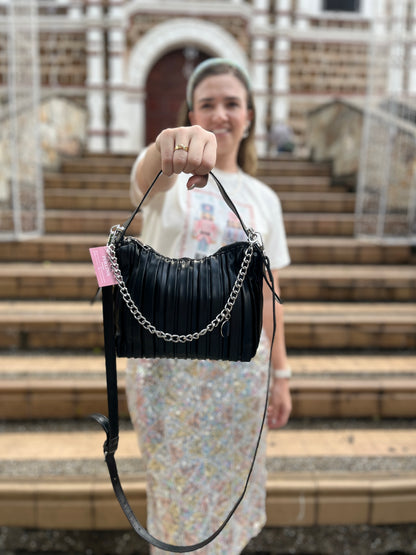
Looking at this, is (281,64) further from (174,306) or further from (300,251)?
(174,306)

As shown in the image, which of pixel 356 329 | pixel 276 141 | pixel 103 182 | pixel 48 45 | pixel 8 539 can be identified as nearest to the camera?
pixel 8 539

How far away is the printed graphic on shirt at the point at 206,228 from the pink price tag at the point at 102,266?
14.3 inches

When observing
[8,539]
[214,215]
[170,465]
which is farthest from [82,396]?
[214,215]

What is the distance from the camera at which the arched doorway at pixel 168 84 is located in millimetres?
10555

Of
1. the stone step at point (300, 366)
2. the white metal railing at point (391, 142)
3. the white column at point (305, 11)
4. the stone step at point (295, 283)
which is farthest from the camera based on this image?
the white column at point (305, 11)

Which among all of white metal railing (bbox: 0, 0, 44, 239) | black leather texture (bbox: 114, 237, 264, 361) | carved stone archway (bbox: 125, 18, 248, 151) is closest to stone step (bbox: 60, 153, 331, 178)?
white metal railing (bbox: 0, 0, 44, 239)

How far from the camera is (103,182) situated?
5613 millimetres

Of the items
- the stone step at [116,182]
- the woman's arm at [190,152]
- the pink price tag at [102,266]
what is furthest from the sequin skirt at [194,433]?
the stone step at [116,182]

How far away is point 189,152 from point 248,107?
0.60m

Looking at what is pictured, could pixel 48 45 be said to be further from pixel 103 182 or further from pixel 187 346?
A: pixel 187 346

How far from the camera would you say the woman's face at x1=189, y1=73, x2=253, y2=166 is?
142 cm

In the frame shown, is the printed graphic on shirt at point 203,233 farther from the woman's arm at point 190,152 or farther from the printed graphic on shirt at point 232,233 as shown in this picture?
the woman's arm at point 190,152

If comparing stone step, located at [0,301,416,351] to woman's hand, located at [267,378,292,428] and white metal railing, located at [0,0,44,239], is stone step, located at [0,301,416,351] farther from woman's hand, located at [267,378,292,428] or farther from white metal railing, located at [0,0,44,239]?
woman's hand, located at [267,378,292,428]

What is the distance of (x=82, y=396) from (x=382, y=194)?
335cm
